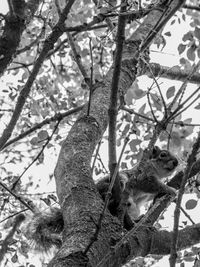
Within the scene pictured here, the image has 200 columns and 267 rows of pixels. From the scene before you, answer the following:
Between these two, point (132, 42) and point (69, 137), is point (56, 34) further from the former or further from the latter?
point (132, 42)

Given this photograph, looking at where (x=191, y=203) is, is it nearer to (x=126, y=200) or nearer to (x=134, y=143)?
(x=126, y=200)

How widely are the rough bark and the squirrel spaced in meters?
0.18

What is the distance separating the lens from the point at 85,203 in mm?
2609

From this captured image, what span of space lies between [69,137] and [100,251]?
3.77ft

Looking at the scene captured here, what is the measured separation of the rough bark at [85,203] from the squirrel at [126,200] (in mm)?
176

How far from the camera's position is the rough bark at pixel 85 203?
220 centimetres

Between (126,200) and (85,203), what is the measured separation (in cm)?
25

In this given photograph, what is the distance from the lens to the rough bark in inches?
86.7

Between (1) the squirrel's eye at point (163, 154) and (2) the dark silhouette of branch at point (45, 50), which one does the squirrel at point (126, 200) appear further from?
(2) the dark silhouette of branch at point (45, 50)

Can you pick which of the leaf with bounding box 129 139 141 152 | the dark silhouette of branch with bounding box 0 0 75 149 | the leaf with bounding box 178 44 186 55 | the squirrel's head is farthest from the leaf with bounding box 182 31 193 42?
the squirrel's head

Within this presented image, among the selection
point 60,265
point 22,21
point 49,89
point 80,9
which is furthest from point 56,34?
point 49,89

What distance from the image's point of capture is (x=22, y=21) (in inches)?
140

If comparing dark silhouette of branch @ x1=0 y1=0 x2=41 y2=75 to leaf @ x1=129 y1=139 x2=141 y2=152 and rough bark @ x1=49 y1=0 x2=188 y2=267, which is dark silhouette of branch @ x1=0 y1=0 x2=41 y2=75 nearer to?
rough bark @ x1=49 y1=0 x2=188 y2=267

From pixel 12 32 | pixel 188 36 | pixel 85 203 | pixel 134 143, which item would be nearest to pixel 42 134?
pixel 134 143
